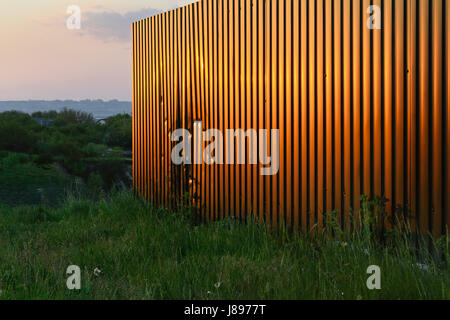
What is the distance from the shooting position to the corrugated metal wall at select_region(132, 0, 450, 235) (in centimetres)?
417

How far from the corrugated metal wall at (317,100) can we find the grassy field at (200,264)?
1.45 feet

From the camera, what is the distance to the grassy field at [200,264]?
11.6 feet

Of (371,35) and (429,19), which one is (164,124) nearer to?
(371,35)

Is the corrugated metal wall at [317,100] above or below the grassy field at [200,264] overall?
above

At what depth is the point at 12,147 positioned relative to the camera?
15.7 meters

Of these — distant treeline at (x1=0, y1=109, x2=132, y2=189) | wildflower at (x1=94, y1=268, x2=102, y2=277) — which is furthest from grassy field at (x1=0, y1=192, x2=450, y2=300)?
distant treeline at (x1=0, y1=109, x2=132, y2=189)

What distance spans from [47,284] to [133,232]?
210cm

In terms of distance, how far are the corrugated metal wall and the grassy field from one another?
17.5 inches

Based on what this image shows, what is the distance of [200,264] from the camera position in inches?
169

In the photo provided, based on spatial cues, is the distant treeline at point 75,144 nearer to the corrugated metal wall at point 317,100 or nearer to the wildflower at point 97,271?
the corrugated metal wall at point 317,100

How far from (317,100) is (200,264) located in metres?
→ 2.04

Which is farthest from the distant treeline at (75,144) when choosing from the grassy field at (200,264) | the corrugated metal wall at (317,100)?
the grassy field at (200,264)

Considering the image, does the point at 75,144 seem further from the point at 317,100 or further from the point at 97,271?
the point at 317,100
